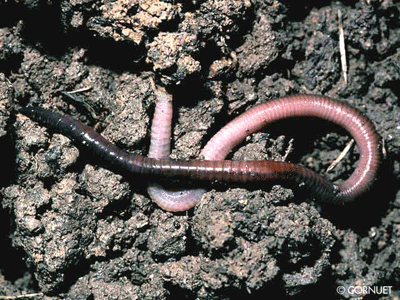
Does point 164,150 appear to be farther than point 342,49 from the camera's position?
No

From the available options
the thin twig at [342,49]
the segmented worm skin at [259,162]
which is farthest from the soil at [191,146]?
the segmented worm skin at [259,162]

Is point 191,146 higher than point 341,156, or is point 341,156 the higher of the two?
point 341,156

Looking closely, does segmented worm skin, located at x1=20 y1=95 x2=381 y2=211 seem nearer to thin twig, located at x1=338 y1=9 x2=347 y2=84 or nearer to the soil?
the soil

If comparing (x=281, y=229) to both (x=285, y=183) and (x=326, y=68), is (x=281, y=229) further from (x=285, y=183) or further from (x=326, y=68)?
(x=326, y=68)

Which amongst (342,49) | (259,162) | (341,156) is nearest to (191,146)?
(259,162)

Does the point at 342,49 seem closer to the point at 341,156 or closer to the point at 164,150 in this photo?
the point at 341,156

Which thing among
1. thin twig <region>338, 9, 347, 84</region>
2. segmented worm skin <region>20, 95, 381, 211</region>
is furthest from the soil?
segmented worm skin <region>20, 95, 381, 211</region>
